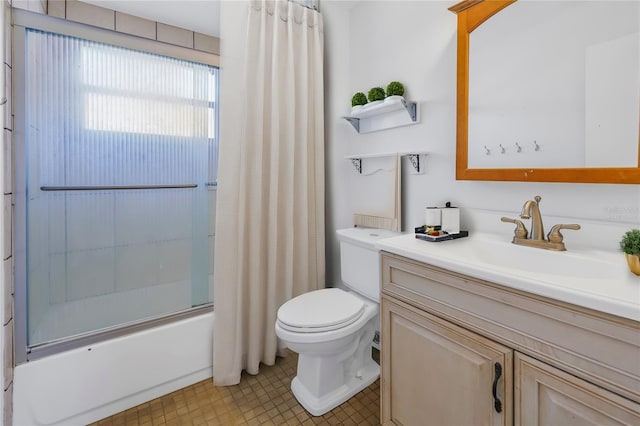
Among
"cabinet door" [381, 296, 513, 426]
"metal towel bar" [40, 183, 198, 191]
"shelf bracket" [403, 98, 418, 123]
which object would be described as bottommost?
"cabinet door" [381, 296, 513, 426]

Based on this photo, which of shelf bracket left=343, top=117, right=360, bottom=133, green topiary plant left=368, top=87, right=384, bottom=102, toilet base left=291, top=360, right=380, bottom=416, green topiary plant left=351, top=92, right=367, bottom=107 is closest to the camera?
toilet base left=291, top=360, right=380, bottom=416

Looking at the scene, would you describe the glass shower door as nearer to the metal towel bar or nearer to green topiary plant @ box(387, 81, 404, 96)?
the metal towel bar

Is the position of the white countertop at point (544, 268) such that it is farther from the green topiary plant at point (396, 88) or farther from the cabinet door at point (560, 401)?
the green topiary plant at point (396, 88)

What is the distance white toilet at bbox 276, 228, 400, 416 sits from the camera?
141 centimetres

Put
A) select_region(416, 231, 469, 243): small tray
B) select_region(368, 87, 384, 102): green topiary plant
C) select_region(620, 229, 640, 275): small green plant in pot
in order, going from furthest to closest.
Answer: select_region(368, 87, 384, 102): green topiary plant < select_region(416, 231, 469, 243): small tray < select_region(620, 229, 640, 275): small green plant in pot

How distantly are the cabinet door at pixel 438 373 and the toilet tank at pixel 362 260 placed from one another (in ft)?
1.13

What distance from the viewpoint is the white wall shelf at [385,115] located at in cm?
166

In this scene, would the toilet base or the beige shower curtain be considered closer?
the toilet base

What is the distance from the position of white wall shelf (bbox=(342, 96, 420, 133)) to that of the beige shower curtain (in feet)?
0.89

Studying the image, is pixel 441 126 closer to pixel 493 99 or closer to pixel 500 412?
pixel 493 99

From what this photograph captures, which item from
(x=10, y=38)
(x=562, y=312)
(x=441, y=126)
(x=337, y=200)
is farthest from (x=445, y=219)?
(x=10, y=38)

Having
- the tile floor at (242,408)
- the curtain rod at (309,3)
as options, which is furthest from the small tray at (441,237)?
the curtain rod at (309,3)

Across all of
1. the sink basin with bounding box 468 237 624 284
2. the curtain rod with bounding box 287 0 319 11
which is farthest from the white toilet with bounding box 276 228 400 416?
the curtain rod with bounding box 287 0 319 11

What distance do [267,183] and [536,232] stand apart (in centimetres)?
139
